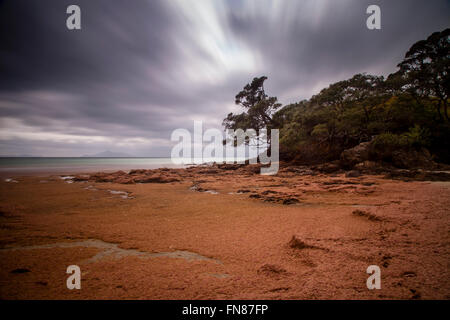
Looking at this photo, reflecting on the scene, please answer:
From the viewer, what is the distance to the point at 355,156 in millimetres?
13016

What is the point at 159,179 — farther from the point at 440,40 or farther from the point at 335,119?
the point at 440,40

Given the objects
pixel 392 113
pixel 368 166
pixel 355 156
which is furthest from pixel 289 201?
pixel 392 113

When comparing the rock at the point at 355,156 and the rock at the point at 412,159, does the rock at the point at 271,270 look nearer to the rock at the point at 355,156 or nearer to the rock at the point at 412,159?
the rock at the point at 355,156

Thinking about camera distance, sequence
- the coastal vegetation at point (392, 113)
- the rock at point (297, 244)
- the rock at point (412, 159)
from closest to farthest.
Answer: the rock at point (297, 244) < the rock at point (412, 159) < the coastal vegetation at point (392, 113)

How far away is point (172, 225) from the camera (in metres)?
3.75

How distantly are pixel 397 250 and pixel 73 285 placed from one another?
12.4ft

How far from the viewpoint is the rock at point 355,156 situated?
1280cm

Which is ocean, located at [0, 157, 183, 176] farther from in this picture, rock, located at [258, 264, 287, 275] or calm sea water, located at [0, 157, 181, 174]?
rock, located at [258, 264, 287, 275]

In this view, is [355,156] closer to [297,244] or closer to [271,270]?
[297,244]

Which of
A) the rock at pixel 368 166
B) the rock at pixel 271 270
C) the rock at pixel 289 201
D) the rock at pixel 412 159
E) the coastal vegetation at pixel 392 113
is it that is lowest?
the rock at pixel 289 201

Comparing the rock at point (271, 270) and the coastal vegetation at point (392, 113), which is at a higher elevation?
the coastal vegetation at point (392, 113)

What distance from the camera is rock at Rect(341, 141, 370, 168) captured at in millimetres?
12798

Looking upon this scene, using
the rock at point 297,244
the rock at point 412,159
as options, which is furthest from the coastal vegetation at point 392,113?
the rock at point 297,244

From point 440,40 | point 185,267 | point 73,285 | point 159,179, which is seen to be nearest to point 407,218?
point 185,267
